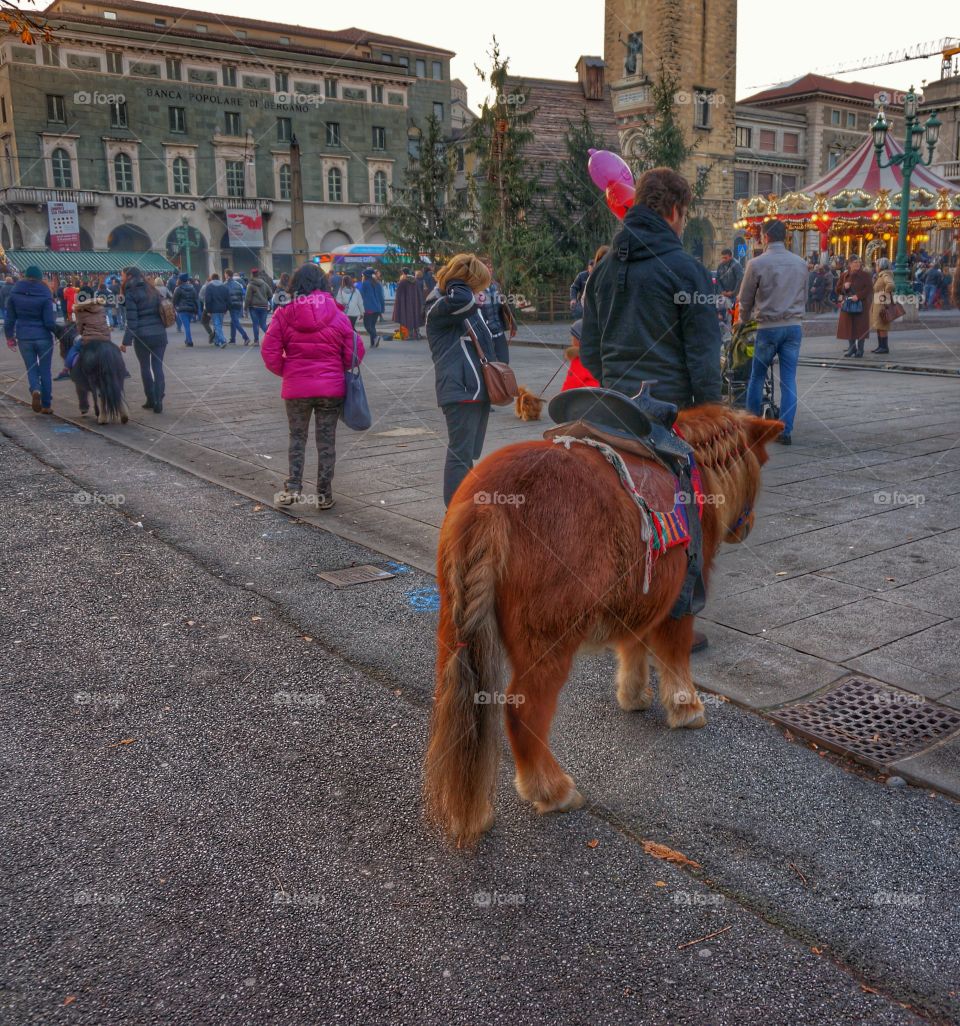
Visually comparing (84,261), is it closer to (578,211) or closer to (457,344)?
(578,211)

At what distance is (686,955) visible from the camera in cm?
248

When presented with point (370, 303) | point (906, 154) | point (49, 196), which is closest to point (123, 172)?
point (49, 196)

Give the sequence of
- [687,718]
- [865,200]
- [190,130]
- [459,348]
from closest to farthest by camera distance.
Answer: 1. [687,718]
2. [459,348]
3. [865,200]
4. [190,130]

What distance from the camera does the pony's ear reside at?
3693 mm

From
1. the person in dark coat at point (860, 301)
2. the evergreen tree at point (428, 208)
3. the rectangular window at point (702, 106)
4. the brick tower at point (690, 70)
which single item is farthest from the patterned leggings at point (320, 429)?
the rectangular window at point (702, 106)

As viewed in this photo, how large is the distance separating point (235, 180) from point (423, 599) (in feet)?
205

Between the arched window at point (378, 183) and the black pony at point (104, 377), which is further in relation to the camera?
the arched window at point (378, 183)

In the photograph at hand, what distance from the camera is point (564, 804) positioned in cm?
314

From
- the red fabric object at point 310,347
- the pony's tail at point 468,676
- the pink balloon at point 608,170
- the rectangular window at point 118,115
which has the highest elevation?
the rectangular window at point 118,115

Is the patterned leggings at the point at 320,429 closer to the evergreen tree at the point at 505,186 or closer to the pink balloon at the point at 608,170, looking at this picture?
the pink balloon at the point at 608,170

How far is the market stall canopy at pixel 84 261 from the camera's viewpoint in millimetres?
50062

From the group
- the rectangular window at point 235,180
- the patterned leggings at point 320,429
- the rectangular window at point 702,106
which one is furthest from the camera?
the rectangular window at point 235,180

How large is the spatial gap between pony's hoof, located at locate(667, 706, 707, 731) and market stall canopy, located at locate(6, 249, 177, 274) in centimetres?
5118

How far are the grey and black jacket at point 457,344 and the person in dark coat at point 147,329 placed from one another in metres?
7.66
